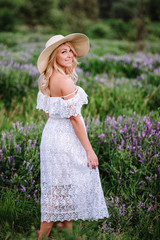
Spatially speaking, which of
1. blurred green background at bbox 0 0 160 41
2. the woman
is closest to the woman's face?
the woman

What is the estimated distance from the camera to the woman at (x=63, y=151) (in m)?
1.94

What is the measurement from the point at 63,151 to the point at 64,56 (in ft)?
2.74

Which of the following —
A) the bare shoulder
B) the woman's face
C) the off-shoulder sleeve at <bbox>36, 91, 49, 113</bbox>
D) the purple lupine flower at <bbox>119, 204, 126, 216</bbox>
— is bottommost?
the purple lupine flower at <bbox>119, 204, 126, 216</bbox>

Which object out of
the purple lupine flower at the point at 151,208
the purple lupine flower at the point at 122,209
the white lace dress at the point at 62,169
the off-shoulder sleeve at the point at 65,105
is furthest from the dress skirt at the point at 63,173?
the purple lupine flower at the point at 151,208

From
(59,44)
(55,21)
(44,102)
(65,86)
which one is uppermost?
(55,21)

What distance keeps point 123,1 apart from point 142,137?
57.7m

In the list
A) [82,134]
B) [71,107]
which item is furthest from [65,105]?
[82,134]

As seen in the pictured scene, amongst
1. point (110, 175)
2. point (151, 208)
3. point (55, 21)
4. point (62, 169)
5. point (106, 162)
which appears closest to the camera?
point (62, 169)

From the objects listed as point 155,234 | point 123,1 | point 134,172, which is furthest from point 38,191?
point 123,1

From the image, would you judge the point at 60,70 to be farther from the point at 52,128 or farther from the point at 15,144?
the point at 15,144

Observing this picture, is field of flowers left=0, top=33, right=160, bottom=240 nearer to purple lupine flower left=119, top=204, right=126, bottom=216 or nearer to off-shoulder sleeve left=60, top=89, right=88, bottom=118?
purple lupine flower left=119, top=204, right=126, bottom=216

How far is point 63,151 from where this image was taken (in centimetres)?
197

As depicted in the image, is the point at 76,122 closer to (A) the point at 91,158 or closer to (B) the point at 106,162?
(A) the point at 91,158

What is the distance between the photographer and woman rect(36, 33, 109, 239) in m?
1.94
